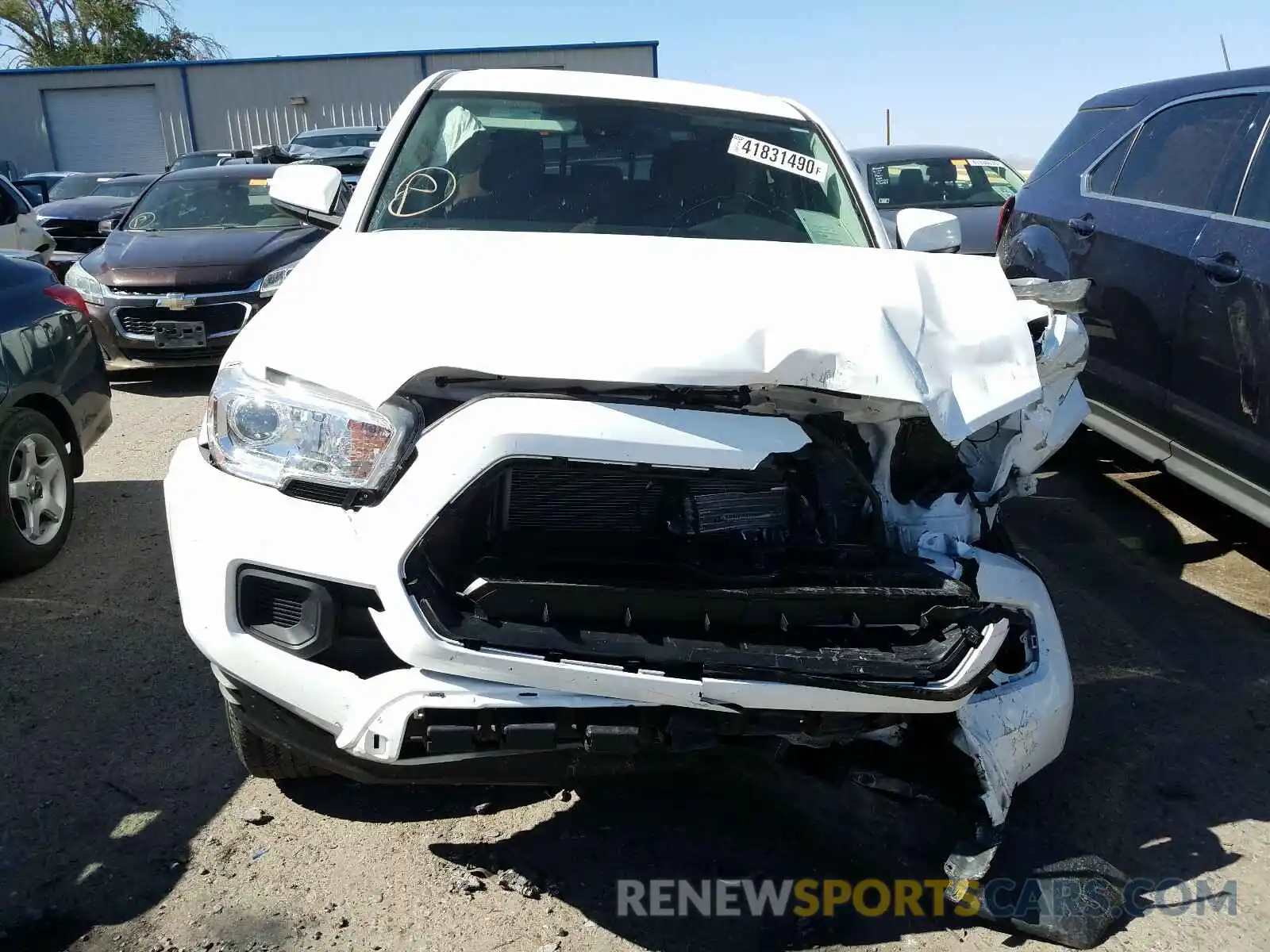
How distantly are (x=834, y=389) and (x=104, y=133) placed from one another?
110ft

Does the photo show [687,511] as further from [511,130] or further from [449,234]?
[511,130]

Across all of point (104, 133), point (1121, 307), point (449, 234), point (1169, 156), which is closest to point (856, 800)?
point (449, 234)

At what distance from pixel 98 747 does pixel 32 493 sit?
172 cm

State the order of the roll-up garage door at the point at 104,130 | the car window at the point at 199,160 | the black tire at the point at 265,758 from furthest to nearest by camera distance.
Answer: the roll-up garage door at the point at 104,130, the car window at the point at 199,160, the black tire at the point at 265,758

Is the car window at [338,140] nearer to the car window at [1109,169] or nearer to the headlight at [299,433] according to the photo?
the car window at [1109,169]

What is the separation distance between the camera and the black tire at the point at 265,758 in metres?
2.55

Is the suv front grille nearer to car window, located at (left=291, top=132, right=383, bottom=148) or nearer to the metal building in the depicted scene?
car window, located at (left=291, top=132, right=383, bottom=148)

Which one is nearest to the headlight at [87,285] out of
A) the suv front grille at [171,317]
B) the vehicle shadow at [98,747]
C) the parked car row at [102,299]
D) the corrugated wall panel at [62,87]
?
the parked car row at [102,299]

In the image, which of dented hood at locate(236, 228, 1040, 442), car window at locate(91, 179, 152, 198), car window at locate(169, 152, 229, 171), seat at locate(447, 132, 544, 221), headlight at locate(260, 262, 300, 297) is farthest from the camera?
car window at locate(169, 152, 229, 171)

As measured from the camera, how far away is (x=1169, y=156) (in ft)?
15.1

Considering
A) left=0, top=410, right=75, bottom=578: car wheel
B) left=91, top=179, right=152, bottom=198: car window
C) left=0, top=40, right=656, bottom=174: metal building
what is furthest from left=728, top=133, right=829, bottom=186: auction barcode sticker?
left=0, top=40, right=656, bottom=174: metal building

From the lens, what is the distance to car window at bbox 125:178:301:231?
8266 mm

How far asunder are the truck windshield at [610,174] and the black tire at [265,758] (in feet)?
5.21

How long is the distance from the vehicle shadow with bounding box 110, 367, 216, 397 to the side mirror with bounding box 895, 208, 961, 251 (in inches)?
215
